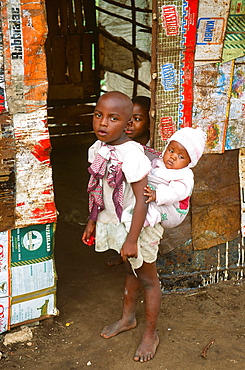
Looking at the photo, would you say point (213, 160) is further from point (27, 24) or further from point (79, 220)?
point (79, 220)

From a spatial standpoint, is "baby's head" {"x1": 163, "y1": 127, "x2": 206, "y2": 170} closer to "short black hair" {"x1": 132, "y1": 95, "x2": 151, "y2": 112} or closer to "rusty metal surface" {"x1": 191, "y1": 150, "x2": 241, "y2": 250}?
"short black hair" {"x1": 132, "y1": 95, "x2": 151, "y2": 112}

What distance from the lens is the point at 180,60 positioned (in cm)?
275

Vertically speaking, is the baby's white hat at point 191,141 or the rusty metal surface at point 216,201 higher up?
the baby's white hat at point 191,141

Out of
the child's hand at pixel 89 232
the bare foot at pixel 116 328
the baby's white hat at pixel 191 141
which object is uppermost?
the baby's white hat at pixel 191 141

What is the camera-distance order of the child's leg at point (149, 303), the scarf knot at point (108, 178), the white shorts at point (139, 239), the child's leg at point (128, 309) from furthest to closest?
the child's leg at point (128, 309) → the child's leg at point (149, 303) → the white shorts at point (139, 239) → the scarf knot at point (108, 178)

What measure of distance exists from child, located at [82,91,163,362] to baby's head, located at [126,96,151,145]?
0.41m

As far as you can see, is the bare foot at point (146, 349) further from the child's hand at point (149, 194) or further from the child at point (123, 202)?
the child's hand at point (149, 194)

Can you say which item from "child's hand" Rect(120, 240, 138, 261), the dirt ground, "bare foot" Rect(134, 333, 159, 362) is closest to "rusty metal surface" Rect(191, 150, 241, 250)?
the dirt ground

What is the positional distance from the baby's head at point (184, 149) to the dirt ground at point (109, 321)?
1.12m

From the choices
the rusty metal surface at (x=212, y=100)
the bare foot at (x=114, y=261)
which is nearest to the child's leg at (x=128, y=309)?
the bare foot at (x=114, y=261)

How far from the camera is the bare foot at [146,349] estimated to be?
2619mm

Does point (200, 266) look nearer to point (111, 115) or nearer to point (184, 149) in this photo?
point (184, 149)

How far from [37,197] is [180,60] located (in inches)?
45.6

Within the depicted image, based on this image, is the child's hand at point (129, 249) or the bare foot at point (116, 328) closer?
the child's hand at point (129, 249)
